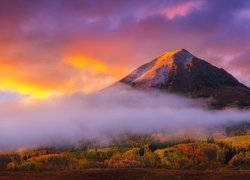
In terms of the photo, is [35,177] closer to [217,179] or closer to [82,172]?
[82,172]

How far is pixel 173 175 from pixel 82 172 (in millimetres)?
27313

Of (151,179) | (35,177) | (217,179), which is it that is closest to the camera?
(217,179)

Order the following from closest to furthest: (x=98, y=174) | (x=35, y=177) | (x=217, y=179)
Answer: (x=217, y=179) → (x=98, y=174) → (x=35, y=177)

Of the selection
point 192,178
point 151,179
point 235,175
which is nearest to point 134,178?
point 151,179

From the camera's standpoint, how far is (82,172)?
119 meters

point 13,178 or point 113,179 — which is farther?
point 13,178

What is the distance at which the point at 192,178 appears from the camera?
97812mm

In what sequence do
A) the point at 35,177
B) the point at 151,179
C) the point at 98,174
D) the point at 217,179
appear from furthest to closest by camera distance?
the point at 35,177 → the point at 98,174 → the point at 151,179 → the point at 217,179

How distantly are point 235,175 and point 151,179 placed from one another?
18.9 metres

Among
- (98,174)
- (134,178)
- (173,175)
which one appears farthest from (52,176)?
(173,175)

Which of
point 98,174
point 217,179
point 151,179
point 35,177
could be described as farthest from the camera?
point 35,177

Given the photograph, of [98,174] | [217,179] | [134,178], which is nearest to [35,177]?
[98,174]

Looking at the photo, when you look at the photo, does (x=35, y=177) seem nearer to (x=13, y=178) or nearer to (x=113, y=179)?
(x=13, y=178)

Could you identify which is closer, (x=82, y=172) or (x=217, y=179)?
(x=217, y=179)
